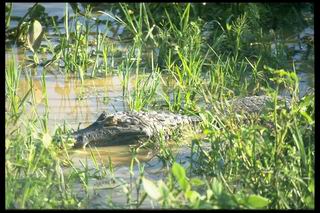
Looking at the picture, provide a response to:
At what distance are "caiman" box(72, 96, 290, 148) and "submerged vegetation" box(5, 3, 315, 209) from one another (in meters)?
0.14

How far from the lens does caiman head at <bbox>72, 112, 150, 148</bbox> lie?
5680mm

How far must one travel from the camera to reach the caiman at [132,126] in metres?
5.70

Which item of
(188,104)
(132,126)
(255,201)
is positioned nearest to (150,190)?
(255,201)

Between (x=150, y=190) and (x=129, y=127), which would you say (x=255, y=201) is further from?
(x=129, y=127)

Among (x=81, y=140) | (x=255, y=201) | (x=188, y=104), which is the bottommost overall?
(x=255, y=201)

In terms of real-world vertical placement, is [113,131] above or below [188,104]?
below

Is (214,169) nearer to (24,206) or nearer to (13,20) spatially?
(24,206)

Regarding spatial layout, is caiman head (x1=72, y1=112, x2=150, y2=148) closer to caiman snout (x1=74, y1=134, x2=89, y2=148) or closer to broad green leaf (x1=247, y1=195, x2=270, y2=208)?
caiman snout (x1=74, y1=134, x2=89, y2=148)

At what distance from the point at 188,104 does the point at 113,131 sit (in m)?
0.62

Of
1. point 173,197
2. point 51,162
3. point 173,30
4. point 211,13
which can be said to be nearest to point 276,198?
point 173,197

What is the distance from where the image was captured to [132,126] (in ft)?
19.0

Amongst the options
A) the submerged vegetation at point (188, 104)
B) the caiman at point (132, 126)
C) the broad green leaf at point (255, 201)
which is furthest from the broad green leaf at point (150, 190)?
the caiman at point (132, 126)

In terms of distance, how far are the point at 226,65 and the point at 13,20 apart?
9.45 feet

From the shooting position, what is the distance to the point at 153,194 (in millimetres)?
3188
